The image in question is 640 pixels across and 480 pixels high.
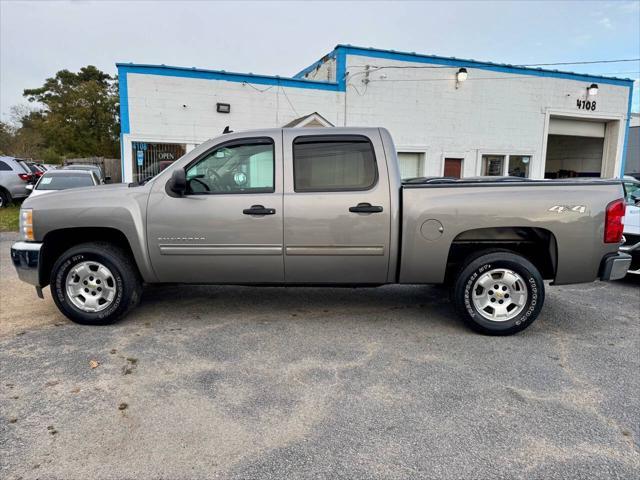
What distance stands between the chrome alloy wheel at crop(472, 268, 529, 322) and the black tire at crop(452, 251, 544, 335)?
1.0 inches

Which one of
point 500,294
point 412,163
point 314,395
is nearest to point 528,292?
point 500,294

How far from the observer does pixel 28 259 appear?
14.7ft

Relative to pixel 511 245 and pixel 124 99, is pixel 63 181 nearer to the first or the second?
pixel 124 99

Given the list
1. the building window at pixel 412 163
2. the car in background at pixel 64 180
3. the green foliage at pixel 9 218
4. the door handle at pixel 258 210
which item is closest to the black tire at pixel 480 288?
the door handle at pixel 258 210

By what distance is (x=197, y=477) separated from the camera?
239 cm

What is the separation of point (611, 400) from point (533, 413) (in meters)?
0.68

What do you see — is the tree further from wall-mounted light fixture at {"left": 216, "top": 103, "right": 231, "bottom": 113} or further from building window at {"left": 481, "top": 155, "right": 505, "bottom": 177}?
building window at {"left": 481, "top": 155, "right": 505, "bottom": 177}

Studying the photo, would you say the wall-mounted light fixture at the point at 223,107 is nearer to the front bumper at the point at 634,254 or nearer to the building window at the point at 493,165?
the building window at the point at 493,165

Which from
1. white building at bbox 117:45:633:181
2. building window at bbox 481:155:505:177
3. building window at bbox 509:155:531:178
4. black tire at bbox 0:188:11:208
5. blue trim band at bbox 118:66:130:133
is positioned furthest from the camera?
building window at bbox 509:155:531:178

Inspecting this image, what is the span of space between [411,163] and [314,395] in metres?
13.9

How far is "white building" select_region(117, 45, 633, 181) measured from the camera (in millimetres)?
13156

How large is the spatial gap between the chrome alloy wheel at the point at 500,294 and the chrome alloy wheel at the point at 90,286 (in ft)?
11.8

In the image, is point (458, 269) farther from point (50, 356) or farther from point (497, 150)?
point (497, 150)

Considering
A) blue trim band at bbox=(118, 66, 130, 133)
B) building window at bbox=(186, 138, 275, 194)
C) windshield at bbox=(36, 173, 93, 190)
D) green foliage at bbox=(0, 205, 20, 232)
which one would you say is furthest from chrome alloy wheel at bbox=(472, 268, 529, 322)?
green foliage at bbox=(0, 205, 20, 232)
